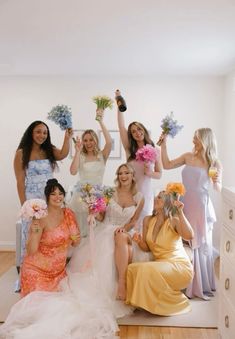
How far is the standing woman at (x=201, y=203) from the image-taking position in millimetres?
3881

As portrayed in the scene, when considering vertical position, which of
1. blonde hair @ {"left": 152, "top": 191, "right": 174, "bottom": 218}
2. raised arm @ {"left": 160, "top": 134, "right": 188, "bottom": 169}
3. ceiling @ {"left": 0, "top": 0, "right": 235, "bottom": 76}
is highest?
ceiling @ {"left": 0, "top": 0, "right": 235, "bottom": 76}

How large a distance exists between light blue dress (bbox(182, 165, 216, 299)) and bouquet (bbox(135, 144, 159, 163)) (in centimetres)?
36

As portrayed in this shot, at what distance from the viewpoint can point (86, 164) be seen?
13.4 feet

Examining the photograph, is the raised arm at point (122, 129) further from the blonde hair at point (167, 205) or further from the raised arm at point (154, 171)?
the blonde hair at point (167, 205)

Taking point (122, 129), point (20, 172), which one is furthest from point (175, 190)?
point (20, 172)

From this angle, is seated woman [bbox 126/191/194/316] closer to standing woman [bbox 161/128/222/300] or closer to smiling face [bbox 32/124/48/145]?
standing woman [bbox 161/128/222/300]

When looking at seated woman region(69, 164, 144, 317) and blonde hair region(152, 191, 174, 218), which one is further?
blonde hair region(152, 191, 174, 218)

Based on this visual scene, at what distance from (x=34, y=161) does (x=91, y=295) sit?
4.66 ft

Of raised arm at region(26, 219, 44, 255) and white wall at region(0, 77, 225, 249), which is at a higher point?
white wall at region(0, 77, 225, 249)

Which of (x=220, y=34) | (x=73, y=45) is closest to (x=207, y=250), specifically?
(x=220, y=34)

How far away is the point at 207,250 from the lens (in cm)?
394

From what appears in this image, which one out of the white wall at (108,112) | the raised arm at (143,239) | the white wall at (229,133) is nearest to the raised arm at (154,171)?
the raised arm at (143,239)

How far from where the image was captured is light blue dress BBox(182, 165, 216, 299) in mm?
3900

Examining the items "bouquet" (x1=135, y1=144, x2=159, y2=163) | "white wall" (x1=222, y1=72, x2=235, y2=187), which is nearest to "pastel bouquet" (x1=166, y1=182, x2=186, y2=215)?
"bouquet" (x1=135, y1=144, x2=159, y2=163)
